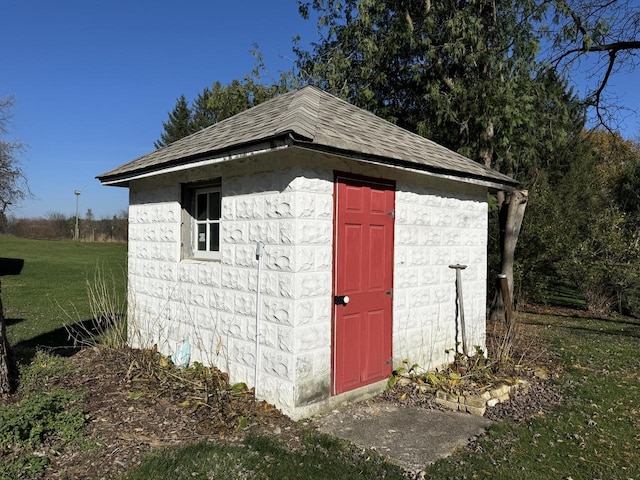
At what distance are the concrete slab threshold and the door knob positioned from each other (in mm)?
1172

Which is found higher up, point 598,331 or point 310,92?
point 310,92

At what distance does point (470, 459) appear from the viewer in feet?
13.1

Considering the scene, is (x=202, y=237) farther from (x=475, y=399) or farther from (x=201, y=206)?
(x=475, y=399)

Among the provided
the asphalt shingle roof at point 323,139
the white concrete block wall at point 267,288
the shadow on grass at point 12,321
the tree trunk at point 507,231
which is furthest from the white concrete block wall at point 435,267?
the shadow on grass at point 12,321

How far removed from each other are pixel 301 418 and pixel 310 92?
4623 millimetres

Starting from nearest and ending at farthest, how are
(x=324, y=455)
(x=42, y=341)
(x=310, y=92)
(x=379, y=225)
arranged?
(x=324, y=455)
(x=379, y=225)
(x=310, y=92)
(x=42, y=341)

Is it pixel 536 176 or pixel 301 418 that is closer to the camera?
pixel 301 418

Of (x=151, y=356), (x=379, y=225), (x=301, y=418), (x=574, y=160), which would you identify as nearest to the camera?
(x=301, y=418)

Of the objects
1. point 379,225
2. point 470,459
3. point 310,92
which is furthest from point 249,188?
point 470,459

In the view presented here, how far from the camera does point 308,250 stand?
473 centimetres

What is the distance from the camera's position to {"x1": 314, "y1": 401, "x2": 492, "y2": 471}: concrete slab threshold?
13.5ft

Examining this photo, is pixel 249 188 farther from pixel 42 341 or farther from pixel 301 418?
pixel 42 341

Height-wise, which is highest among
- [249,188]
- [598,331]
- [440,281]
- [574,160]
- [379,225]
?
[574,160]

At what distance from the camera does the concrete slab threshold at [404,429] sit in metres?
4.11
